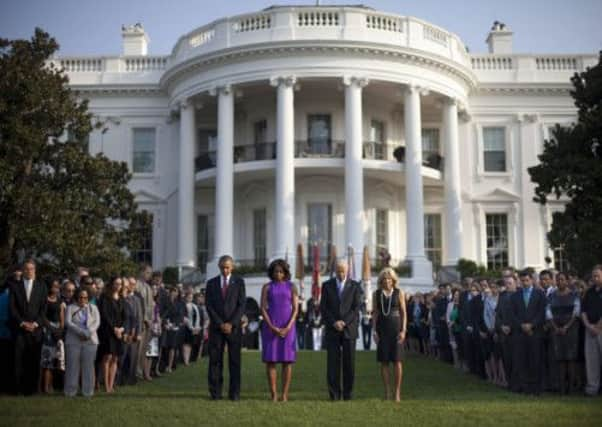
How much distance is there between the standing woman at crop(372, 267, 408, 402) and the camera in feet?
35.2

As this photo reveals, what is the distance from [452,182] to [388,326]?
21973mm

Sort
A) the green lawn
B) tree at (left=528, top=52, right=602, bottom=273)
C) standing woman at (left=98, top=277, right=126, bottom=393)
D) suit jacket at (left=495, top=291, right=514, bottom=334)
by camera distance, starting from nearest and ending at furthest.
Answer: the green lawn
standing woman at (left=98, top=277, right=126, bottom=393)
suit jacket at (left=495, top=291, right=514, bottom=334)
tree at (left=528, top=52, right=602, bottom=273)

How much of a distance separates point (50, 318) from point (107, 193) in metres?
12.2

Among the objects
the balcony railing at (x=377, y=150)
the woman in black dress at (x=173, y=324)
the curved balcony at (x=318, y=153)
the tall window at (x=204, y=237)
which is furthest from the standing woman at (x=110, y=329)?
the tall window at (x=204, y=237)

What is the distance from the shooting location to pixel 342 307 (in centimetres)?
1086

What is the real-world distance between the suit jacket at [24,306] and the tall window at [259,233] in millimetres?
21080

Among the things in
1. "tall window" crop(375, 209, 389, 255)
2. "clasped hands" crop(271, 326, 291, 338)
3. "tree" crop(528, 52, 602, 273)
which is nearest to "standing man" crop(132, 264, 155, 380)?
"clasped hands" crop(271, 326, 291, 338)

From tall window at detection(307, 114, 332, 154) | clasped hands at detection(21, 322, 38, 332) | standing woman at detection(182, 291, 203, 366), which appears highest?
tall window at detection(307, 114, 332, 154)

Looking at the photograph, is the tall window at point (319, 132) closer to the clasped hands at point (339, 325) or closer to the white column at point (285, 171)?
the white column at point (285, 171)

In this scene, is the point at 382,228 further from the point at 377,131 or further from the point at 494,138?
the point at 494,138

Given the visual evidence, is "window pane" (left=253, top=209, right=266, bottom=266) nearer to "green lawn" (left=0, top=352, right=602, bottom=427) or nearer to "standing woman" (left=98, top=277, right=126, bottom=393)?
"green lawn" (left=0, top=352, right=602, bottom=427)

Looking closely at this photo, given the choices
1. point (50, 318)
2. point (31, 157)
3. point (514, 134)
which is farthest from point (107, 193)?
point (514, 134)

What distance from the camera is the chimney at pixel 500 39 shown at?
37.9 metres

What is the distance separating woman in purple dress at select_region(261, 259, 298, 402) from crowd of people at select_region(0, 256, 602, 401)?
0.05 ft
